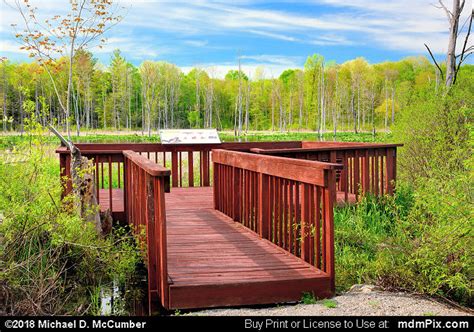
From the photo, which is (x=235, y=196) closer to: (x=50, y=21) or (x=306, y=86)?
(x=50, y=21)

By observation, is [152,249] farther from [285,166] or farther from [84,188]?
[84,188]

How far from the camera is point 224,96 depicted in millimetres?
90250

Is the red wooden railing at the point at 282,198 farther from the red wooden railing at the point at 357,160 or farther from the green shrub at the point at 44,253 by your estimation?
the red wooden railing at the point at 357,160

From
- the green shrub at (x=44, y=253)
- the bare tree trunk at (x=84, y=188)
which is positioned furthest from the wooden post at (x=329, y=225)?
the bare tree trunk at (x=84, y=188)

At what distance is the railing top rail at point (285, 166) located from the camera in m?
5.18

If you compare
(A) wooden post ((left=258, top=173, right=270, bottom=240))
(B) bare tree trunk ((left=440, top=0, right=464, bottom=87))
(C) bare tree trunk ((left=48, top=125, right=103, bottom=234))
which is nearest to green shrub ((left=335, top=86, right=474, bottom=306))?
(A) wooden post ((left=258, top=173, right=270, bottom=240))

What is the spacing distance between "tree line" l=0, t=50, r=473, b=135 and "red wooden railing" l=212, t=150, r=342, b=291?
52354 millimetres

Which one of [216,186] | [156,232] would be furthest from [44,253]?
[216,186]

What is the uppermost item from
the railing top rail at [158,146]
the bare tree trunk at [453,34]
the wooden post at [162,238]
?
the bare tree trunk at [453,34]

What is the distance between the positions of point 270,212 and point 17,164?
2.96 meters

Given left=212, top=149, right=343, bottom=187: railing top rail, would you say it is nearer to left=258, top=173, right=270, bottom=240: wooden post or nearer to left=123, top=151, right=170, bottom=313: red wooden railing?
left=258, top=173, right=270, bottom=240: wooden post

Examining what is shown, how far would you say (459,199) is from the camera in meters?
5.83
